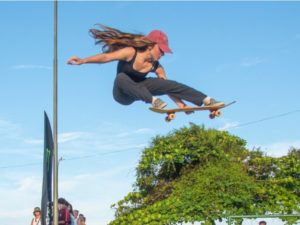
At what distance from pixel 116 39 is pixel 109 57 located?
0.28 metres

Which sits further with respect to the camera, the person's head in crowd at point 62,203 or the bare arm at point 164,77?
the person's head in crowd at point 62,203

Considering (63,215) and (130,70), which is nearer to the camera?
(130,70)

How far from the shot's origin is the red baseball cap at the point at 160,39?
7988mm

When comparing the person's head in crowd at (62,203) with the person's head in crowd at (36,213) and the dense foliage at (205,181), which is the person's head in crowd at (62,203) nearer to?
the person's head in crowd at (36,213)

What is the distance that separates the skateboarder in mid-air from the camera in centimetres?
791

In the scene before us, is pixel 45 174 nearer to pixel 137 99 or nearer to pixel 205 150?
pixel 137 99

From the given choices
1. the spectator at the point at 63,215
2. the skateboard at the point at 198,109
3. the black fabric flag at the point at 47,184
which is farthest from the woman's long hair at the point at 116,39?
the spectator at the point at 63,215

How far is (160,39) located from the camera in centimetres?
802

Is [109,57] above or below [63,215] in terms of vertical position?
above

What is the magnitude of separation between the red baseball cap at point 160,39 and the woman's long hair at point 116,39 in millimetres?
79

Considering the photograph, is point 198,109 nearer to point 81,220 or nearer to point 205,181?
point 205,181

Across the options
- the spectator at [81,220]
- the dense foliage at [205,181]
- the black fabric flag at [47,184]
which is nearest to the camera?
the black fabric flag at [47,184]

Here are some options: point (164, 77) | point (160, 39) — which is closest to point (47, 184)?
point (164, 77)

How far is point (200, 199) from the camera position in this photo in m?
12.6
